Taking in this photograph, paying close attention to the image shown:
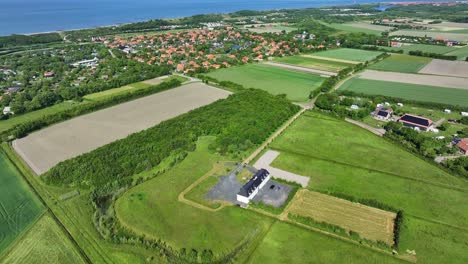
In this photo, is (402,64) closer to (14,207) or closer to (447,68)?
(447,68)

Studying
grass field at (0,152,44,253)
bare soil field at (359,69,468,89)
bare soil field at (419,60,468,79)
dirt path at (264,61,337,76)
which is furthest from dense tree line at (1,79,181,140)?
bare soil field at (419,60,468,79)

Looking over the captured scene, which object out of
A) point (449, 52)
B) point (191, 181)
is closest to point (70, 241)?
point (191, 181)

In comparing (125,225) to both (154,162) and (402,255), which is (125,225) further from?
(402,255)

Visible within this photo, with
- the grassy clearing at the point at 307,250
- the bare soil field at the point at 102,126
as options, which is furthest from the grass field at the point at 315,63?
the grassy clearing at the point at 307,250

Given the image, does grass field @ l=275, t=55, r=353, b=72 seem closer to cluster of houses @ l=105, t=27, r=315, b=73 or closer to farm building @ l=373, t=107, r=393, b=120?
cluster of houses @ l=105, t=27, r=315, b=73

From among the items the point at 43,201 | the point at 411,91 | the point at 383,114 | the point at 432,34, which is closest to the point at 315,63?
the point at 411,91

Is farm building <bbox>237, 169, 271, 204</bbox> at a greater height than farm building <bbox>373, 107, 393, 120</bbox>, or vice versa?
farm building <bbox>237, 169, 271, 204</bbox>

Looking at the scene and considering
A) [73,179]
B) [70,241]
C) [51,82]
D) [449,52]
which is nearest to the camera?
[70,241]
